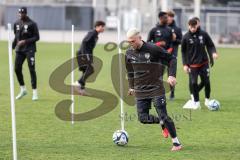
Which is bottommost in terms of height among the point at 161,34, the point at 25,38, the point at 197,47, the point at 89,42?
the point at 89,42

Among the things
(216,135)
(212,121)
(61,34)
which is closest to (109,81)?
(212,121)

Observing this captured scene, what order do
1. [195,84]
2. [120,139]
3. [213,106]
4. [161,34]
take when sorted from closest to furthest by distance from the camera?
[120,139], [213,106], [195,84], [161,34]

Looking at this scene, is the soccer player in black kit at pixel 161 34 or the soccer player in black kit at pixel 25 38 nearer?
the soccer player in black kit at pixel 161 34

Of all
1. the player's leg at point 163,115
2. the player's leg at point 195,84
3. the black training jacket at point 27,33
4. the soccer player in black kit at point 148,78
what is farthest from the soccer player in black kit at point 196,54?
the player's leg at point 163,115

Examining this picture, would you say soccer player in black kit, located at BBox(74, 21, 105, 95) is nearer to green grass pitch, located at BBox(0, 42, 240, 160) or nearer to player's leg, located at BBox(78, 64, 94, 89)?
player's leg, located at BBox(78, 64, 94, 89)

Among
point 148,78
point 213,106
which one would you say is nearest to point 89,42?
point 213,106

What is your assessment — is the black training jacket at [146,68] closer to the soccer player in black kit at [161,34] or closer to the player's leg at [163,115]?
the player's leg at [163,115]

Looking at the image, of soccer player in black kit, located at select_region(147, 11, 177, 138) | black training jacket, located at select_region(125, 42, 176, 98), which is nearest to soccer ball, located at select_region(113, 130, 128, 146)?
black training jacket, located at select_region(125, 42, 176, 98)

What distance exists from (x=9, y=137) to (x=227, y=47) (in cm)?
3687

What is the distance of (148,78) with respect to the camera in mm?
10469

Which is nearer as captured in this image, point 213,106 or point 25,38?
point 213,106

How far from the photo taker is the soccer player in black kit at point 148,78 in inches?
401

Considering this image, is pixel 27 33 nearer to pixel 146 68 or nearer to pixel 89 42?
pixel 89 42

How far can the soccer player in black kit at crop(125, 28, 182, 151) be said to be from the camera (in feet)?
33.4
